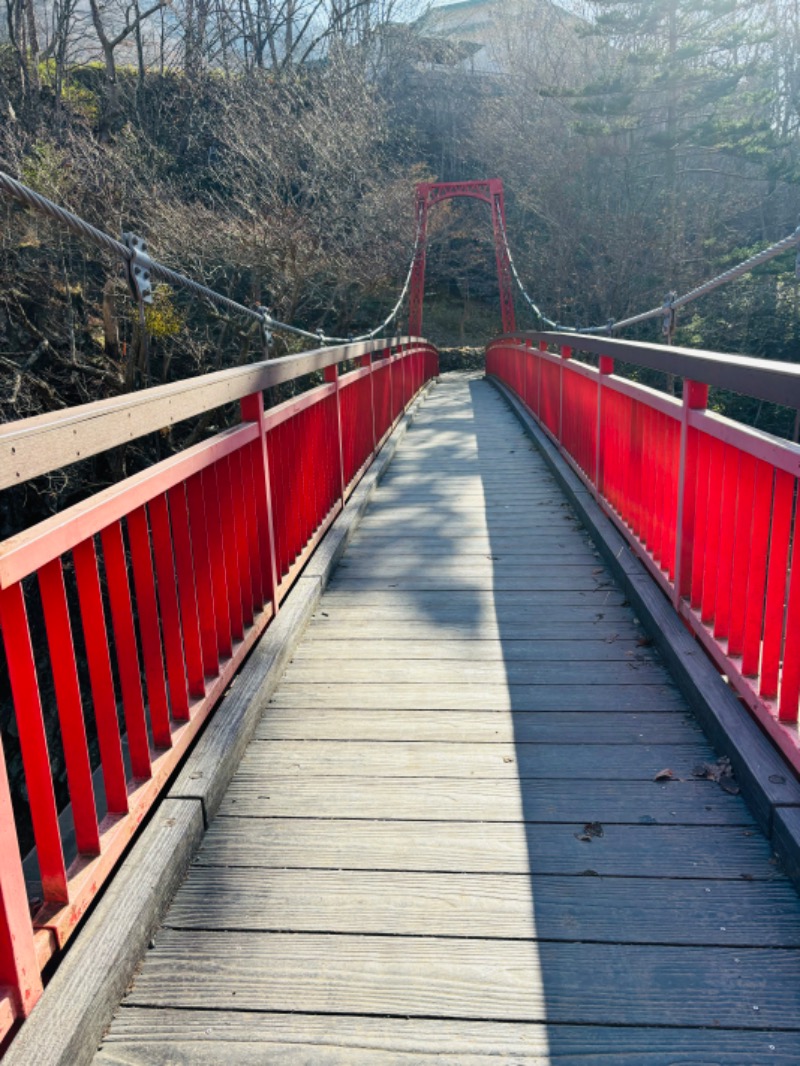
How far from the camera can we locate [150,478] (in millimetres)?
1794

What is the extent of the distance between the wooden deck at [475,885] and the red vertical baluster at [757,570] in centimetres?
28

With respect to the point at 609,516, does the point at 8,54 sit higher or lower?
higher

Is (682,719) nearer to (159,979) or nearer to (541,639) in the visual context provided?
(541,639)

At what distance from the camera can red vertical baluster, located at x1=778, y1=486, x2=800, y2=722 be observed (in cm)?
183

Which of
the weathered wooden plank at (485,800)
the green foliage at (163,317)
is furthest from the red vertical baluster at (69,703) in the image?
the green foliage at (163,317)

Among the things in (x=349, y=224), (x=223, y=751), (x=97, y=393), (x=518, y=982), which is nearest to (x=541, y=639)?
(x=223, y=751)

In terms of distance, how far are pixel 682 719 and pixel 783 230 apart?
83.0 feet

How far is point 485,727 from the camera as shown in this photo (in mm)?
2430

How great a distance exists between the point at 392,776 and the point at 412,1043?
0.83m

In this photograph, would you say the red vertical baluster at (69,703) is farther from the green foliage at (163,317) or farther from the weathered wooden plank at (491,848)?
the green foliage at (163,317)

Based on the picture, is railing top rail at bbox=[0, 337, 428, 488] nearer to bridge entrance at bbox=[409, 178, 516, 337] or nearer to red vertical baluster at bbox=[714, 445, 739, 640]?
red vertical baluster at bbox=[714, 445, 739, 640]

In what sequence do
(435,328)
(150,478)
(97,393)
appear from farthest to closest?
1. (435,328)
2. (97,393)
3. (150,478)

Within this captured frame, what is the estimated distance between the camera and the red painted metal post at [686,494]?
2.62m

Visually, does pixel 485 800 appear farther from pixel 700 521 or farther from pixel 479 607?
pixel 479 607
